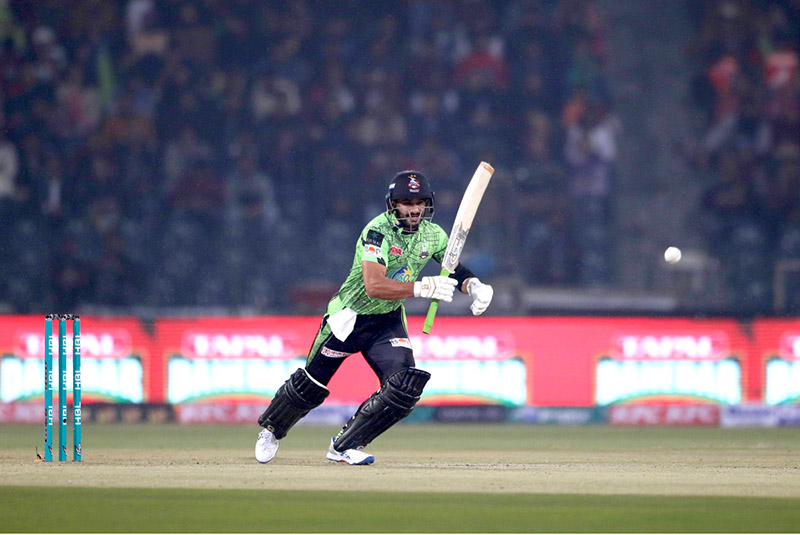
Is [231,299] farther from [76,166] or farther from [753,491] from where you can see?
[753,491]

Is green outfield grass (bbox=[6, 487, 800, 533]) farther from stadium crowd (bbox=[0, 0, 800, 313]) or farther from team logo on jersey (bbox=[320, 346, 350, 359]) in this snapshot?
stadium crowd (bbox=[0, 0, 800, 313])

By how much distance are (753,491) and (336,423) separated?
6.70 meters

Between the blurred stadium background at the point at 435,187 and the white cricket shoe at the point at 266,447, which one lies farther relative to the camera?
the blurred stadium background at the point at 435,187

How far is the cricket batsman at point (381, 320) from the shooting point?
7.65 metres

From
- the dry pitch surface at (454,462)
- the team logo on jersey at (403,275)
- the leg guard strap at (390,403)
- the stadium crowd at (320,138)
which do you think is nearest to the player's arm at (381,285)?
the team logo on jersey at (403,275)

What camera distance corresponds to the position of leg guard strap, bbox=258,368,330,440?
7953 millimetres

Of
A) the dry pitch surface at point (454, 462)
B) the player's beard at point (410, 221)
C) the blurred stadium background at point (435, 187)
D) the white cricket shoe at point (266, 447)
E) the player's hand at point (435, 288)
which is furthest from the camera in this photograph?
the blurred stadium background at point (435, 187)

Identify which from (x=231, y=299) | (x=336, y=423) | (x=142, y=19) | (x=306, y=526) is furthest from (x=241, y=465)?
(x=142, y=19)

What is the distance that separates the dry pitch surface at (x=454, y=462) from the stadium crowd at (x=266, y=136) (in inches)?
118

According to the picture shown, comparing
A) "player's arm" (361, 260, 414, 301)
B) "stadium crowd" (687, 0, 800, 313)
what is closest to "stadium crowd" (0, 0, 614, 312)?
"stadium crowd" (687, 0, 800, 313)

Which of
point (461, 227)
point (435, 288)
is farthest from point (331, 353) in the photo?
point (461, 227)

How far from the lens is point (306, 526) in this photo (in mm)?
5801

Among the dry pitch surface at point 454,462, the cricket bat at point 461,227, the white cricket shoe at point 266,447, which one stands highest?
the cricket bat at point 461,227

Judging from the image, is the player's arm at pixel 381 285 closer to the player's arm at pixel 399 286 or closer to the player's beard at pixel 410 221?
the player's arm at pixel 399 286
